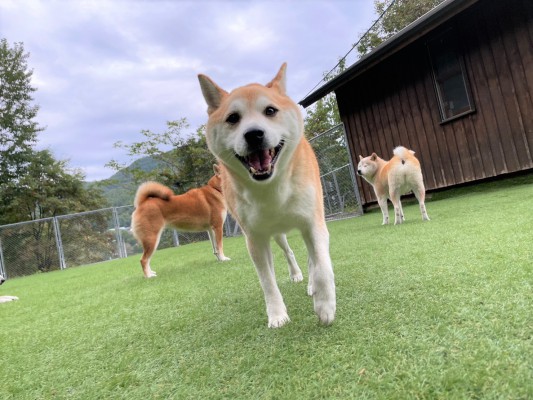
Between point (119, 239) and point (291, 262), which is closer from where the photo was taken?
point (291, 262)

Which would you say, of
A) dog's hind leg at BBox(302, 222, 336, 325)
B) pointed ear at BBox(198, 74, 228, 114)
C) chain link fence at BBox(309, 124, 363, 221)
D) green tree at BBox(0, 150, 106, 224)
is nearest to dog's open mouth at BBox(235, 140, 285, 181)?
dog's hind leg at BBox(302, 222, 336, 325)

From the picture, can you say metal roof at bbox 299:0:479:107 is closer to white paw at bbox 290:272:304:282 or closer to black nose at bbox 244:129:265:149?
white paw at bbox 290:272:304:282

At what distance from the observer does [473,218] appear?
3848 millimetres

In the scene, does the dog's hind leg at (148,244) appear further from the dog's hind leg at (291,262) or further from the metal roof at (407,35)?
the metal roof at (407,35)

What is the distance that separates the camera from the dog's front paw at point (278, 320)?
5.61 feet

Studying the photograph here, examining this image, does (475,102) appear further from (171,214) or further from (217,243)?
(171,214)

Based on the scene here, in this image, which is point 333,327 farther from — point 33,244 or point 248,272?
point 33,244

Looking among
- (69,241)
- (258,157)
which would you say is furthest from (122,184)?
(258,157)

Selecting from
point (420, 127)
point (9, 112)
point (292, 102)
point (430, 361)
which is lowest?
point (430, 361)

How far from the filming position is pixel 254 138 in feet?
5.47

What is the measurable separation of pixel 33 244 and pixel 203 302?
13439 millimetres

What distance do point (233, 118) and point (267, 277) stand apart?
0.83 m

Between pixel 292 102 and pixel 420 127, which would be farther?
pixel 420 127

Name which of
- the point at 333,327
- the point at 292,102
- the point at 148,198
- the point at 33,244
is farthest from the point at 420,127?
the point at 33,244
